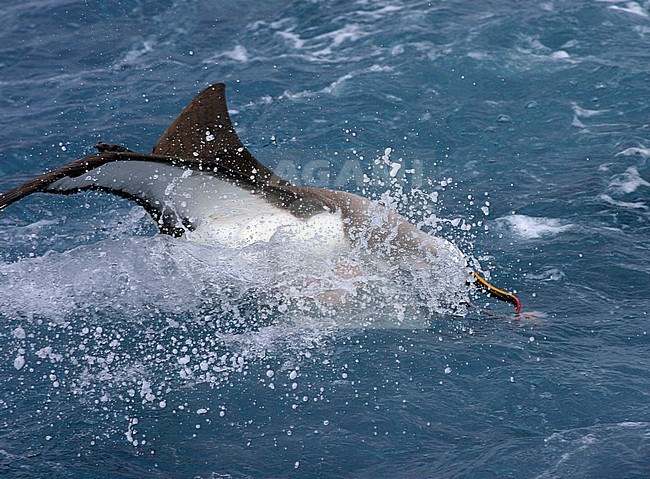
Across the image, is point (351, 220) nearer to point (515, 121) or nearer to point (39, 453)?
point (39, 453)

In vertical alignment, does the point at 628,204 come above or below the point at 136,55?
below

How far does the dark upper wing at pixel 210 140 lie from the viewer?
19.6 ft

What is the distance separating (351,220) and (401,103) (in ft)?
13.1

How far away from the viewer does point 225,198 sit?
5.34 meters

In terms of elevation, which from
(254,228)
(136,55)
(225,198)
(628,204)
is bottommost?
(628,204)

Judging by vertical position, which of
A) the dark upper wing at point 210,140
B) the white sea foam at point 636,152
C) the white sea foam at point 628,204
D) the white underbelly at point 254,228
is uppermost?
the dark upper wing at point 210,140

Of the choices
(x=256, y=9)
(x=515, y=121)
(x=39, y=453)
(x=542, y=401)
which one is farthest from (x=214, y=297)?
(x=256, y=9)

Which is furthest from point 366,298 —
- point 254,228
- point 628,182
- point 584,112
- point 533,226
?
point 584,112

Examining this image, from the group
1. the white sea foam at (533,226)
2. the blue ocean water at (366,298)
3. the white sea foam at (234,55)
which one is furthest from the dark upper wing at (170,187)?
the white sea foam at (234,55)

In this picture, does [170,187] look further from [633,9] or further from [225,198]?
[633,9]

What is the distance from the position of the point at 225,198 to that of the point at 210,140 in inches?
38.2

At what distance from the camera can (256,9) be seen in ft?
39.6

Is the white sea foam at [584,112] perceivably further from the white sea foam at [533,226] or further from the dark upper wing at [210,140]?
the dark upper wing at [210,140]

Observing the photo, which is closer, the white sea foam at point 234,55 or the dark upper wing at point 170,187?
the dark upper wing at point 170,187
